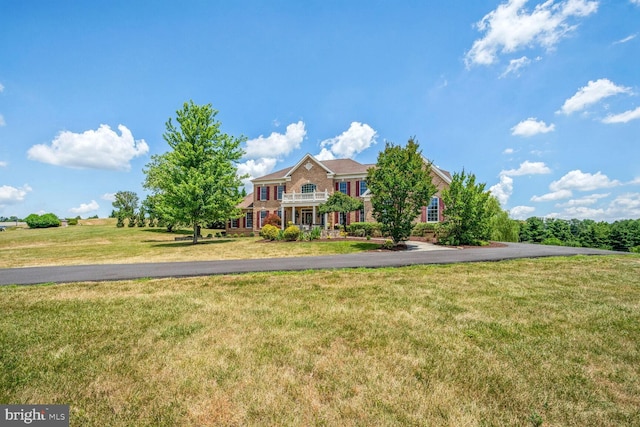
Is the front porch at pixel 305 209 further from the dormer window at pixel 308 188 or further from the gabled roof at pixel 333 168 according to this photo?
the gabled roof at pixel 333 168

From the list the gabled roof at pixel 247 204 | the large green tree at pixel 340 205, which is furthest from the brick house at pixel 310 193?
the large green tree at pixel 340 205

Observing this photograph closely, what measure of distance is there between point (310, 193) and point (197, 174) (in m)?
11.5

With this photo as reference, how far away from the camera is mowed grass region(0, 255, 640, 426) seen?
107 inches

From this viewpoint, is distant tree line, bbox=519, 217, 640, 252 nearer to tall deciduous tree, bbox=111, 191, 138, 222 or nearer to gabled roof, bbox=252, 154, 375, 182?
gabled roof, bbox=252, 154, 375, 182

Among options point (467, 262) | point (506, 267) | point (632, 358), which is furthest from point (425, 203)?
point (632, 358)

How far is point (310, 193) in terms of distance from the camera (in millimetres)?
30922

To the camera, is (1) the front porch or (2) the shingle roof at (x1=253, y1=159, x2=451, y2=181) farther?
(2) the shingle roof at (x1=253, y1=159, x2=451, y2=181)

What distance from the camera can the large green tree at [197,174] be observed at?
24.3 meters

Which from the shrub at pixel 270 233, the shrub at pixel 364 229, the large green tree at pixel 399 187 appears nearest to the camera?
the large green tree at pixel 399 187

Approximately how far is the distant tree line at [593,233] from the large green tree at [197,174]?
4472 cm

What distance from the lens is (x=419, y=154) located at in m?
18.2

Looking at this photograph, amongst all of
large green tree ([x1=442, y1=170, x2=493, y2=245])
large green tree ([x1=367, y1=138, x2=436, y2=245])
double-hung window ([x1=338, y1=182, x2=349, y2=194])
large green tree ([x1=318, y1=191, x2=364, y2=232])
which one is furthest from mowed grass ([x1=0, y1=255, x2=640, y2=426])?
double-hung window ([x1=338, y1=182, x2=349, y2=194])

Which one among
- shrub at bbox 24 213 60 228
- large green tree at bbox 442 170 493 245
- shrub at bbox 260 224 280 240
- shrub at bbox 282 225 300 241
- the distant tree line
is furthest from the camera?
the distant tree line

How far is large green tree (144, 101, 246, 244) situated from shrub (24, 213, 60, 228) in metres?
30.3
